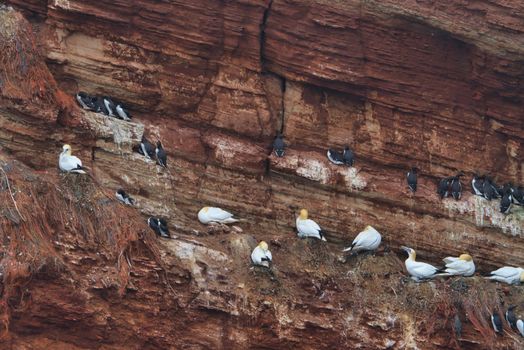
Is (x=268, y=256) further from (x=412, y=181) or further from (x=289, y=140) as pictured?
(x=412, y=181)

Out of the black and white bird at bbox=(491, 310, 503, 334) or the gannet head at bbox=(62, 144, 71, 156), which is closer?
the gannet head at bbox=(62, 144, 71, 156)

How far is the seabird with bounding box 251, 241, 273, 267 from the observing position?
2380cm

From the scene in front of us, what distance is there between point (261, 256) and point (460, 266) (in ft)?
13.8

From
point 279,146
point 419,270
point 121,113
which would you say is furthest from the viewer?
point 279,146

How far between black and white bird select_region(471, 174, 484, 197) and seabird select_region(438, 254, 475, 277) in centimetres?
179

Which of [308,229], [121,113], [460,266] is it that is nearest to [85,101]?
[121,113]

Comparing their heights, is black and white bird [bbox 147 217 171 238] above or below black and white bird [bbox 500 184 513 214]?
below

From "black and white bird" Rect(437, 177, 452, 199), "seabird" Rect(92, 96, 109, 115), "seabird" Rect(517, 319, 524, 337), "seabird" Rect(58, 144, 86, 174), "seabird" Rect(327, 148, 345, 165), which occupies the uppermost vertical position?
"seabird" Rect(92, 96, 109, 115)

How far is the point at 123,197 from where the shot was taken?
2444cm

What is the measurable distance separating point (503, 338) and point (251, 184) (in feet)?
19.7

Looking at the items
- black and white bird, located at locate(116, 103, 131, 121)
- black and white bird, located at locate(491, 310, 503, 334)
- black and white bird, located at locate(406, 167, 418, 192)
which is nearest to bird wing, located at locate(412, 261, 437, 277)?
black and white bird, located at locate(491, 310, 503, 334)

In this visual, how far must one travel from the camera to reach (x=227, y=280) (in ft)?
77.3

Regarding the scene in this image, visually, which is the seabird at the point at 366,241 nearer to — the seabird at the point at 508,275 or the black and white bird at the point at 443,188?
the black and white bird at the point at 443,188

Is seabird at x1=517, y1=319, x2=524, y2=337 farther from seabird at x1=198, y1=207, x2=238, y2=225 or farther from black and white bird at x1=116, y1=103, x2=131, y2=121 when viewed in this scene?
black and white bird at x1=116, y1=103, x2=131, y2=121
